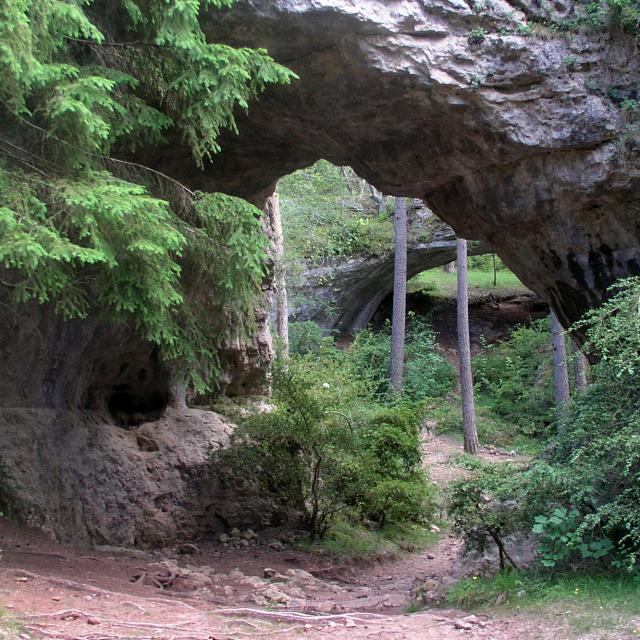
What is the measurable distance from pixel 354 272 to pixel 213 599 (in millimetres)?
19163

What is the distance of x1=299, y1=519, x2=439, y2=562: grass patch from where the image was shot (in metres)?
12.6

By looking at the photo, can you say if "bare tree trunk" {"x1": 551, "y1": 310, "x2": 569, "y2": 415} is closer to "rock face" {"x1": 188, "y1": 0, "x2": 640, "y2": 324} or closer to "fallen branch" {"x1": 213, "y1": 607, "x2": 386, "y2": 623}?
"rock face" {"x1": 188, "y1": 0, "x2": 640, "y2": 324}

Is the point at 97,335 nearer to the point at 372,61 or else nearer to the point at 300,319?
the point at 372,61

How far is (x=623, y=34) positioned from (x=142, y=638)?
9.27 meters

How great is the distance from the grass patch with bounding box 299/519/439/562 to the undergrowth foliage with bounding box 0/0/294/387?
5097 mm

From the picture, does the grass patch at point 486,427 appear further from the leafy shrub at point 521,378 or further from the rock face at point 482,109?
the rock face at point 482,109

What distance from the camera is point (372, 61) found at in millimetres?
9367

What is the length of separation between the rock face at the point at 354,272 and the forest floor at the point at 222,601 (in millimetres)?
15118

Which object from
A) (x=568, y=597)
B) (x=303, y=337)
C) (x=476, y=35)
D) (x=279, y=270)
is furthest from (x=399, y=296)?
(x=568, y=597)

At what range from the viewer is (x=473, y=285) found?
105 ft

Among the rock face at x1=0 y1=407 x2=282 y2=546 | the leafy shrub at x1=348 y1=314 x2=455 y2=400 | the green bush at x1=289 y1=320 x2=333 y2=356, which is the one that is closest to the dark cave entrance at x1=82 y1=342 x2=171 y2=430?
the rock face at x1=0 y1=407 x2=282 y2=546

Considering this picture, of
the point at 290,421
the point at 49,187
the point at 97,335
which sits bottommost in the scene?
the point at 290,421

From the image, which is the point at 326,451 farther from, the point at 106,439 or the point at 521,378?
the point at 521,378

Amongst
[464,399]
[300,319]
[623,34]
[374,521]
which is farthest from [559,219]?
[300,319]
